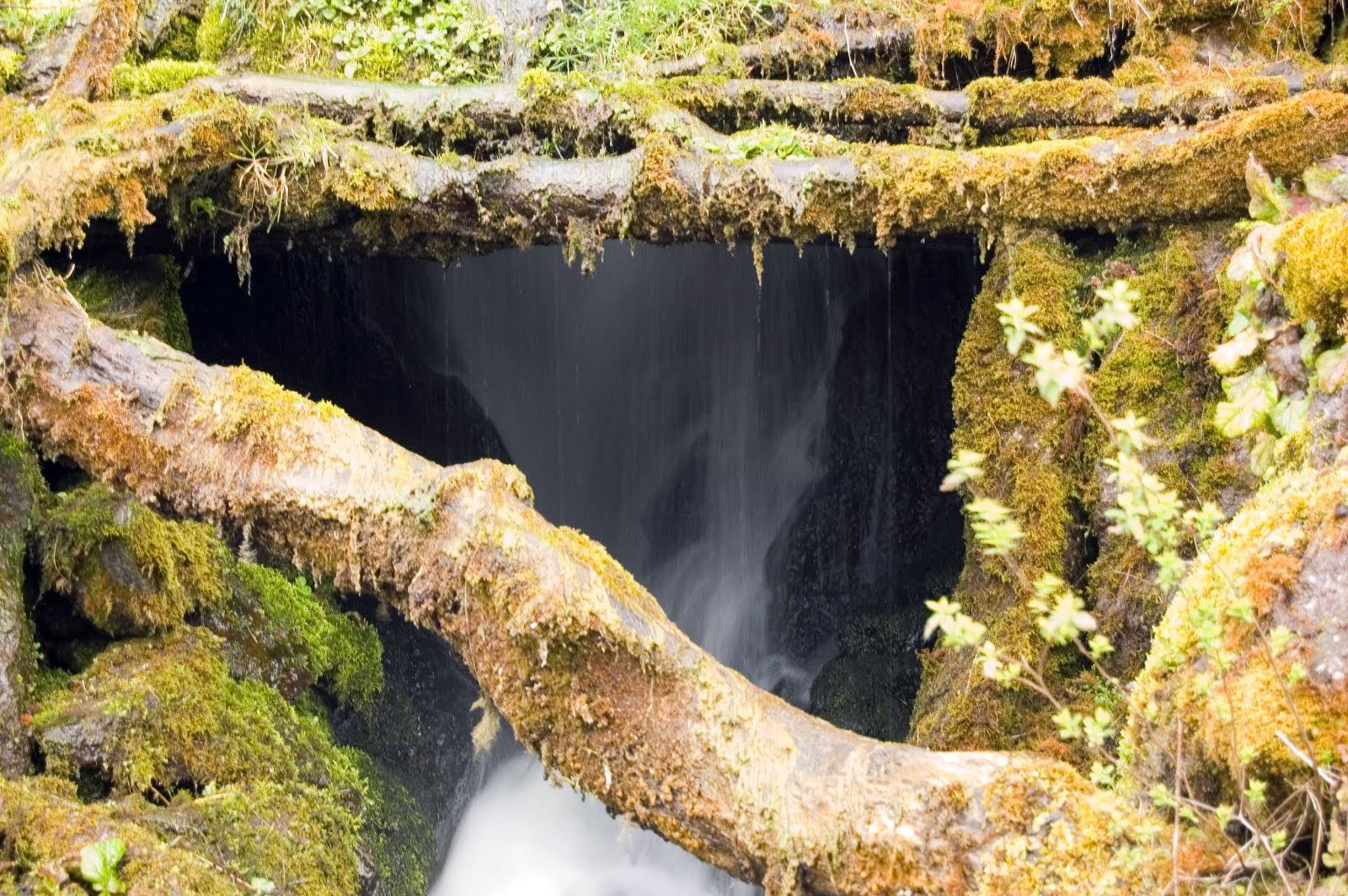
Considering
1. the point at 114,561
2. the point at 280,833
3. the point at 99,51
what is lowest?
the point at 280,833

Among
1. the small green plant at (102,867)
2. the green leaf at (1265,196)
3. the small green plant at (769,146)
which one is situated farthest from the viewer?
the small green plant at (769,146)

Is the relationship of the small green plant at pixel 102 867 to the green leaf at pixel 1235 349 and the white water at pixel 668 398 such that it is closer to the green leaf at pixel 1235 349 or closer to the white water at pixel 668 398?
the white water at pixel 668 398

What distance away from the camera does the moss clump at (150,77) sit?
6.17 m

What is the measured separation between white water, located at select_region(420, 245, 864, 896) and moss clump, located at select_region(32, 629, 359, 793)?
2.48 m

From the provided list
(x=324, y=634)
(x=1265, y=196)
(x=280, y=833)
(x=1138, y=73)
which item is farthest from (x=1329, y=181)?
(x=324, y=634)

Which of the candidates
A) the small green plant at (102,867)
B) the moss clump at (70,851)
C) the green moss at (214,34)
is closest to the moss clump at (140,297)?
the green moss at (214,34)

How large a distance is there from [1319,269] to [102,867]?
458cm

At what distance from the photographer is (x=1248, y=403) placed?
3.85m

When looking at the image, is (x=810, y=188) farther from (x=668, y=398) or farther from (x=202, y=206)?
(x=668, y=398)

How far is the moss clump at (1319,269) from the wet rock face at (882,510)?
3.43 m

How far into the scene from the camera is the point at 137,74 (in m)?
6.19

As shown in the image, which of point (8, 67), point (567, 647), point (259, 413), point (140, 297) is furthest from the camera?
point (8, 67)

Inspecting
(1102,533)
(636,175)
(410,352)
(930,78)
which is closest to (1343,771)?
(1102,533)

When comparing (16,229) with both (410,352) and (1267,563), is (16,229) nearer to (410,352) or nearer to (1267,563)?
(410,352)
